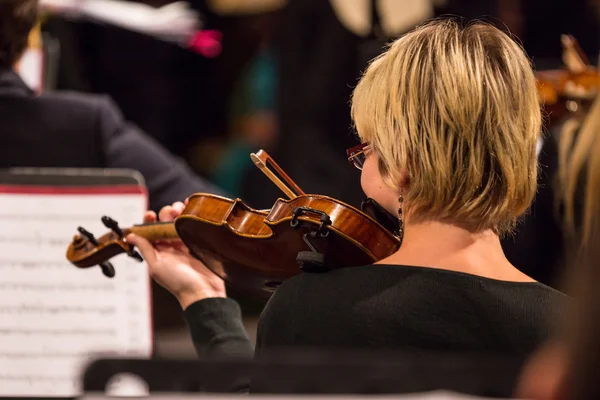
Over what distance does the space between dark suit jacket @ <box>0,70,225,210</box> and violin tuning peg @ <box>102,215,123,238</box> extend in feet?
1.12

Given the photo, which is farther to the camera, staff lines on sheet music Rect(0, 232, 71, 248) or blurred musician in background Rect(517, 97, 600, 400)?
staff lines on sheet music Rect(0, 232, 71, 248)

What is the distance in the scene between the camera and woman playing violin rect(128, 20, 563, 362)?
1160mm

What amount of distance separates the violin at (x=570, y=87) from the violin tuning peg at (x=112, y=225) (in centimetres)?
121

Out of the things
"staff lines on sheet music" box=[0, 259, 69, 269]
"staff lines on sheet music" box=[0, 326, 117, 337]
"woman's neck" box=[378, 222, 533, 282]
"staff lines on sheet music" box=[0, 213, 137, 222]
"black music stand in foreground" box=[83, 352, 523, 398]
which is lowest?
"staff lines on sheet music" box=[0, 326, 117, 337]

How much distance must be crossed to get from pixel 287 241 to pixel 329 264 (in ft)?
0.42

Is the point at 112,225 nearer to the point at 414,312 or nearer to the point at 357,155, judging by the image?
the point at 357,155

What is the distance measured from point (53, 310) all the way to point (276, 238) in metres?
0.53

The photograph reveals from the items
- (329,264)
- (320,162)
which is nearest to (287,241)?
(329,264)

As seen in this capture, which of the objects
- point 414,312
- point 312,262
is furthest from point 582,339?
point 312,262

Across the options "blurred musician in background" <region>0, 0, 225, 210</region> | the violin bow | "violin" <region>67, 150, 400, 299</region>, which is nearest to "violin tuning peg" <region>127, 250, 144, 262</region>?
"violin" <region>67, 150, 400, 299</region>

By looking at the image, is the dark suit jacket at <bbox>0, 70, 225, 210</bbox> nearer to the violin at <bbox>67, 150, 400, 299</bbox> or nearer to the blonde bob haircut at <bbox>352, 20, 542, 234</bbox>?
the violin at <bbox>67, 150, 400, 299</bbox>

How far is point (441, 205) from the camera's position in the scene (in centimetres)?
125

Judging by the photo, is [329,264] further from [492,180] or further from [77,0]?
[77,0]

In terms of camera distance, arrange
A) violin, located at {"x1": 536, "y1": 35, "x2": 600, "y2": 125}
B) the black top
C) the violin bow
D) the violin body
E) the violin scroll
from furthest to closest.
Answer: violin, located at {"x1": 536, "y1": 35, "x2": 600, "y2": 125} < the violin scroll < the violin bow < the violin body < the black top
